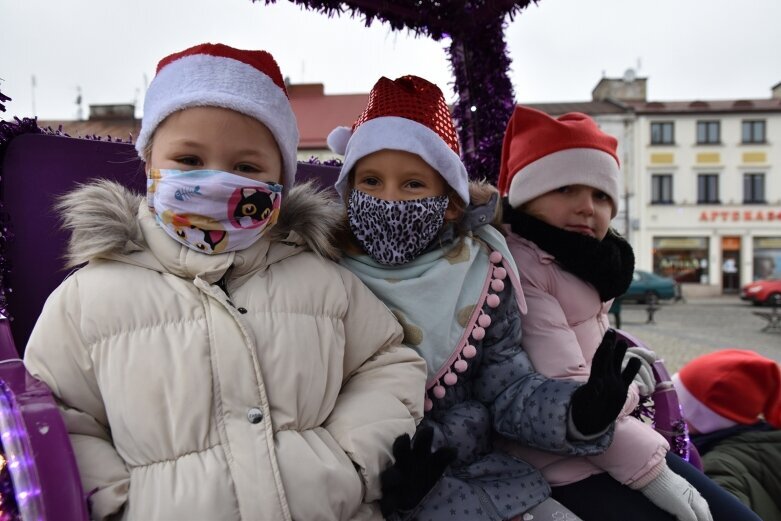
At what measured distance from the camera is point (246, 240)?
1314 mm

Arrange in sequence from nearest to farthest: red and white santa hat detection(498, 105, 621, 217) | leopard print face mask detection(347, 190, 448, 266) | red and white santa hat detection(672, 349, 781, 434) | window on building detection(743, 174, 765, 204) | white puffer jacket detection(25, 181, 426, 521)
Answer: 1. white puffer jacket detection(25, 181, 426, 521)
2. leopard print face mask detection(347, 190, 448, 266)
3. red and white santa hat detection(498, 105, 621, 217)
4. red and white santa hat detection(672, 349, 781, 434)
5. window on building detection(743, 174, 765, 204)

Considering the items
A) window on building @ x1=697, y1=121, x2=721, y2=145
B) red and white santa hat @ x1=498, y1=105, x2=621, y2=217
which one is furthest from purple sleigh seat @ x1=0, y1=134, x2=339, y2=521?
window on building @ x1=697, y1=121, x2=721, y2=145

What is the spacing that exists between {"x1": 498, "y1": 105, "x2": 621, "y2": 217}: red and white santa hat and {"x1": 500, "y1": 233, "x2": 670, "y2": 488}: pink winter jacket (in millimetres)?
202

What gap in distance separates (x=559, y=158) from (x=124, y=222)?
1302 millimetres

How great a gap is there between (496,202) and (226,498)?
42.9 inches

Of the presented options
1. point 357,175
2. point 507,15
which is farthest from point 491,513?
point 507,15

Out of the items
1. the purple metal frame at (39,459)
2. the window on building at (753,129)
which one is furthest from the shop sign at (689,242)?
the purple metal frame at (39,459)

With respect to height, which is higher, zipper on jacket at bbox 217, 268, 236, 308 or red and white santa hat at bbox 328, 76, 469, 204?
red and white santa hat at bbox 328, 76, 469, 204

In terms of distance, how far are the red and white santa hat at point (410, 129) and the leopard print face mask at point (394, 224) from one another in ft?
0.29

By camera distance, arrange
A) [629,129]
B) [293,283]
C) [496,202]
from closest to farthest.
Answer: [293,283]
[496,202]
[629,129]

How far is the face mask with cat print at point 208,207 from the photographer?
1242mm

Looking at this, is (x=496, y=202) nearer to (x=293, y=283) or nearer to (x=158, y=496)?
(x=293, y=283)

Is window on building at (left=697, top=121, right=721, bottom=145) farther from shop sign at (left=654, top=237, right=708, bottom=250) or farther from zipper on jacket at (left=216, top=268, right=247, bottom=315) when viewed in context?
zipper on jacket at (left=216, top=268, right=247, bottom=315)

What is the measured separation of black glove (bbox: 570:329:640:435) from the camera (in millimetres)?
1303
